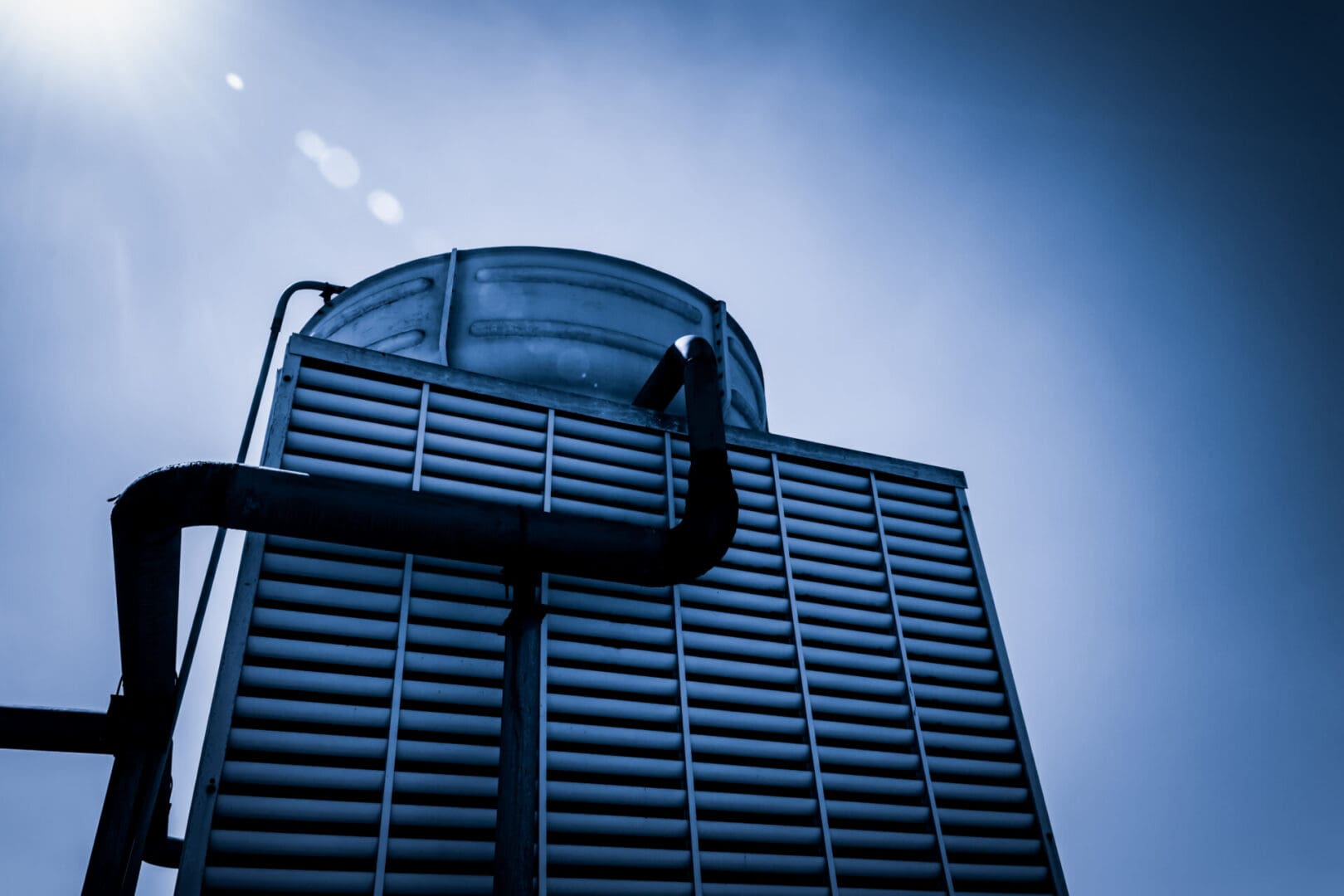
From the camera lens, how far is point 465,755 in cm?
521

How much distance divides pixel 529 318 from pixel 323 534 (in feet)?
9.33

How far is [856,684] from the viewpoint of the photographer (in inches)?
258

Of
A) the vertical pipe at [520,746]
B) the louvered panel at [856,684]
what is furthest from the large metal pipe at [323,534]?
the louvered panel at [856,684]

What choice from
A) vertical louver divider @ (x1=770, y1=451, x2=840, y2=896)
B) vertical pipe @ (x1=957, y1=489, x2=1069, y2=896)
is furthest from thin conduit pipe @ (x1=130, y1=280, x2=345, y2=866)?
vertical pipe @ (x1=957, y1=489, x2=1069, y2=896)

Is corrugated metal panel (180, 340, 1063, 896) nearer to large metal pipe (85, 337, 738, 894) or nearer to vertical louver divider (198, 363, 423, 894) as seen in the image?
vertical louver divider (198, 363, 423, 894)

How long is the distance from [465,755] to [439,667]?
22.8 inches

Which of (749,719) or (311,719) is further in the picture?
(749,719)

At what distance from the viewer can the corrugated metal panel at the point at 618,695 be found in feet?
16.2

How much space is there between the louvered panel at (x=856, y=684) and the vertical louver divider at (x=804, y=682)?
54mm

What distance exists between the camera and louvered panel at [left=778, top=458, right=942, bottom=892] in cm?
600

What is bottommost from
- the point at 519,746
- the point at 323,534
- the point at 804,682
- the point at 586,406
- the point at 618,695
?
the point at 519,746

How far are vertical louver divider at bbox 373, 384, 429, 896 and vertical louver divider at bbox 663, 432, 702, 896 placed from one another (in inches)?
74.2

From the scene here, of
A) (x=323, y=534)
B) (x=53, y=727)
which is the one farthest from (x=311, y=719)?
(x=53, y=727)

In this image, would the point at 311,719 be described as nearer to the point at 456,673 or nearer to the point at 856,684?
the point at 456,673
